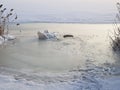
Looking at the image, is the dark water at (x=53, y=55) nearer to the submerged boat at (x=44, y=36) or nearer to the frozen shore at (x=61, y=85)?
the frozen shore at (x=61, y=85)

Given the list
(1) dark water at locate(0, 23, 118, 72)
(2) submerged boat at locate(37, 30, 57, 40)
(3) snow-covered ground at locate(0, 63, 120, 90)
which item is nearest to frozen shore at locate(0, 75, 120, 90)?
(3) snow-covered ground at locate(0, 63, 120, 90)

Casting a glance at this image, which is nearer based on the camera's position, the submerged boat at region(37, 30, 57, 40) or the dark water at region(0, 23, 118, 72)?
the dark water at region(0, 23, 118, 72)

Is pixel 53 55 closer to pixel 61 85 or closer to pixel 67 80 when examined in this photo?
pixel 67 80

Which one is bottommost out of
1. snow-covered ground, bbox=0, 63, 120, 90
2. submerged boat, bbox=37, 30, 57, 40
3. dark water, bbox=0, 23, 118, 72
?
submerged boat, bbox=37, 30, 57, 40

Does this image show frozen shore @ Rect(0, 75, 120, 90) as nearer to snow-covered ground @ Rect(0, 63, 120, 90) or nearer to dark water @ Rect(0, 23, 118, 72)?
snow-covered ground @ Rect(0, 63, 120, 90)

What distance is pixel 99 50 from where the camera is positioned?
8602mm

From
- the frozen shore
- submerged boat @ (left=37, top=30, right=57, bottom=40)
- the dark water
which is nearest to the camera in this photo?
the frozen shore

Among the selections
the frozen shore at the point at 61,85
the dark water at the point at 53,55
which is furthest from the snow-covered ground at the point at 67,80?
the dark water at the point at 53,55

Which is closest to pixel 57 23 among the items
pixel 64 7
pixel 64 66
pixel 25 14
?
pixel 25 14

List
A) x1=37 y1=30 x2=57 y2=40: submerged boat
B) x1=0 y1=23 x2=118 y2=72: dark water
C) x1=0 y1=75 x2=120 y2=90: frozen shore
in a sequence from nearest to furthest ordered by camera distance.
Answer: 1. x1=0 y1=75 x2=120 y2=90: frozen shore
2. x1=0 y1=23 x2=118 y2=72: dark water
3. x1=37 y1=30 x2=57 y2=40: submerged boat

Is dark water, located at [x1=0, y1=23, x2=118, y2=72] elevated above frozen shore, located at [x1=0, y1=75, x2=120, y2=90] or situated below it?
below

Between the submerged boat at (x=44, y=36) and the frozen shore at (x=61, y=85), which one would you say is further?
the submerged boat at (x=44, y=36)

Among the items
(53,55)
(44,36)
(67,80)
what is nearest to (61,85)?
(67,80)

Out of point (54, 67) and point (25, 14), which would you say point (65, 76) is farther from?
point (25, 14)
